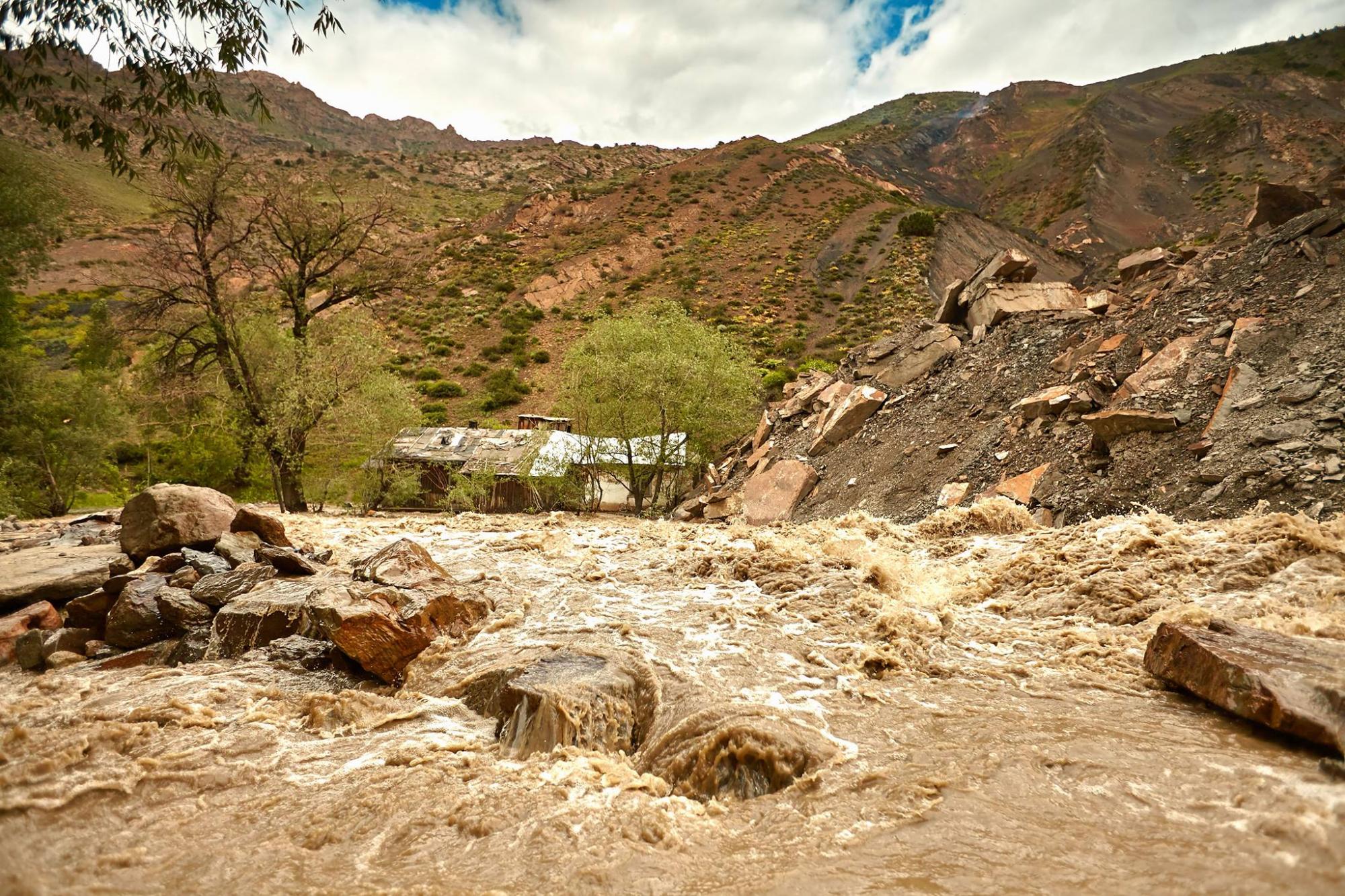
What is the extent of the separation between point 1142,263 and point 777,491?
1715 cm

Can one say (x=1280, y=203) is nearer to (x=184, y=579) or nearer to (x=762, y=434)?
(x=762, y=434)

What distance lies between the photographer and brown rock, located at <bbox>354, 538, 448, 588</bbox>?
1023cm

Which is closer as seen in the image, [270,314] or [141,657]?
[141,657]

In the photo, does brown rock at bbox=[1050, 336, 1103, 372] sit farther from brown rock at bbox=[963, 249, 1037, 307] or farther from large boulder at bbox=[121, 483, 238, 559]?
large boulder at bbox=[121, 483, 238, 559]

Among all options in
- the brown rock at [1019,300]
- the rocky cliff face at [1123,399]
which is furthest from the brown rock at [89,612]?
the brown rock at [1019,300]

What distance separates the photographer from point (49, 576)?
31.8ft

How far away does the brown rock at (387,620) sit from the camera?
811 cm

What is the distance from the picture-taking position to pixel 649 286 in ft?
192

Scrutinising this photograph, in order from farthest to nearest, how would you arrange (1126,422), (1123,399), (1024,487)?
(1123,399), (1024,487), (1126,422)

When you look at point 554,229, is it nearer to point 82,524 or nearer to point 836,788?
point 82,524

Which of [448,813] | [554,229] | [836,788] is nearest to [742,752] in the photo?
[836,788]

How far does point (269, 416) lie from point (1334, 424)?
2768 centimetres

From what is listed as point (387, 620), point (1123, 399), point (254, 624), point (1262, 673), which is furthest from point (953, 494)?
point (254, 624)

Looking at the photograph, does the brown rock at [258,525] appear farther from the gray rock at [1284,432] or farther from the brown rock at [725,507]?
the gray rock at [1284,432]
